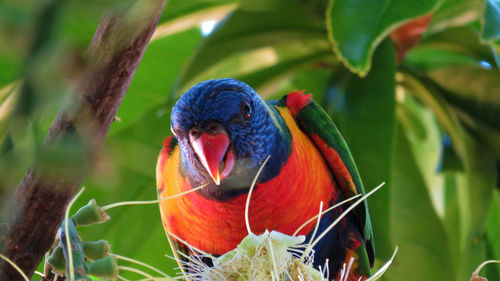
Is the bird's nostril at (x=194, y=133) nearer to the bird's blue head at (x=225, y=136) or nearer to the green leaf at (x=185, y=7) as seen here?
the bird's blue head at (x=225, y=136)

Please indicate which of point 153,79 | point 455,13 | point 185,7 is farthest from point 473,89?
point 153,79

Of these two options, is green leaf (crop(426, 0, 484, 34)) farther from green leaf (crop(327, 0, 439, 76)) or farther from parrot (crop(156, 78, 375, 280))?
parrot (crop(156, 78, 375, 280))

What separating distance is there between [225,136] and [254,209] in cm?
16

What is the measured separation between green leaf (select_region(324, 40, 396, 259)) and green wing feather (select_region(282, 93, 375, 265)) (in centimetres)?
17

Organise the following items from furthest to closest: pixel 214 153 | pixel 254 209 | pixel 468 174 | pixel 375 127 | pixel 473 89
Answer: pixel 473 89
pixel 468 174
pixel 375 127
pixel 254 209
pixel 214 153

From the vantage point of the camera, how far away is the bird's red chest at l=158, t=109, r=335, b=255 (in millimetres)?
960

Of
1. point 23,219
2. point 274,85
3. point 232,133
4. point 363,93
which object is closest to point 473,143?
point 363,93

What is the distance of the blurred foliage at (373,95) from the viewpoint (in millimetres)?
1264

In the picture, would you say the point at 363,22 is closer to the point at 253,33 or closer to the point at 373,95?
the point at 373,95

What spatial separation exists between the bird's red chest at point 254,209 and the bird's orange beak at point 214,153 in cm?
10

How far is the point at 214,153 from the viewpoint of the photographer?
847 millimetres

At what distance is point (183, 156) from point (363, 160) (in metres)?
0.57

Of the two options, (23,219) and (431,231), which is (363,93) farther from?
(23,219)

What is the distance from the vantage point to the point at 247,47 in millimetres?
1541
